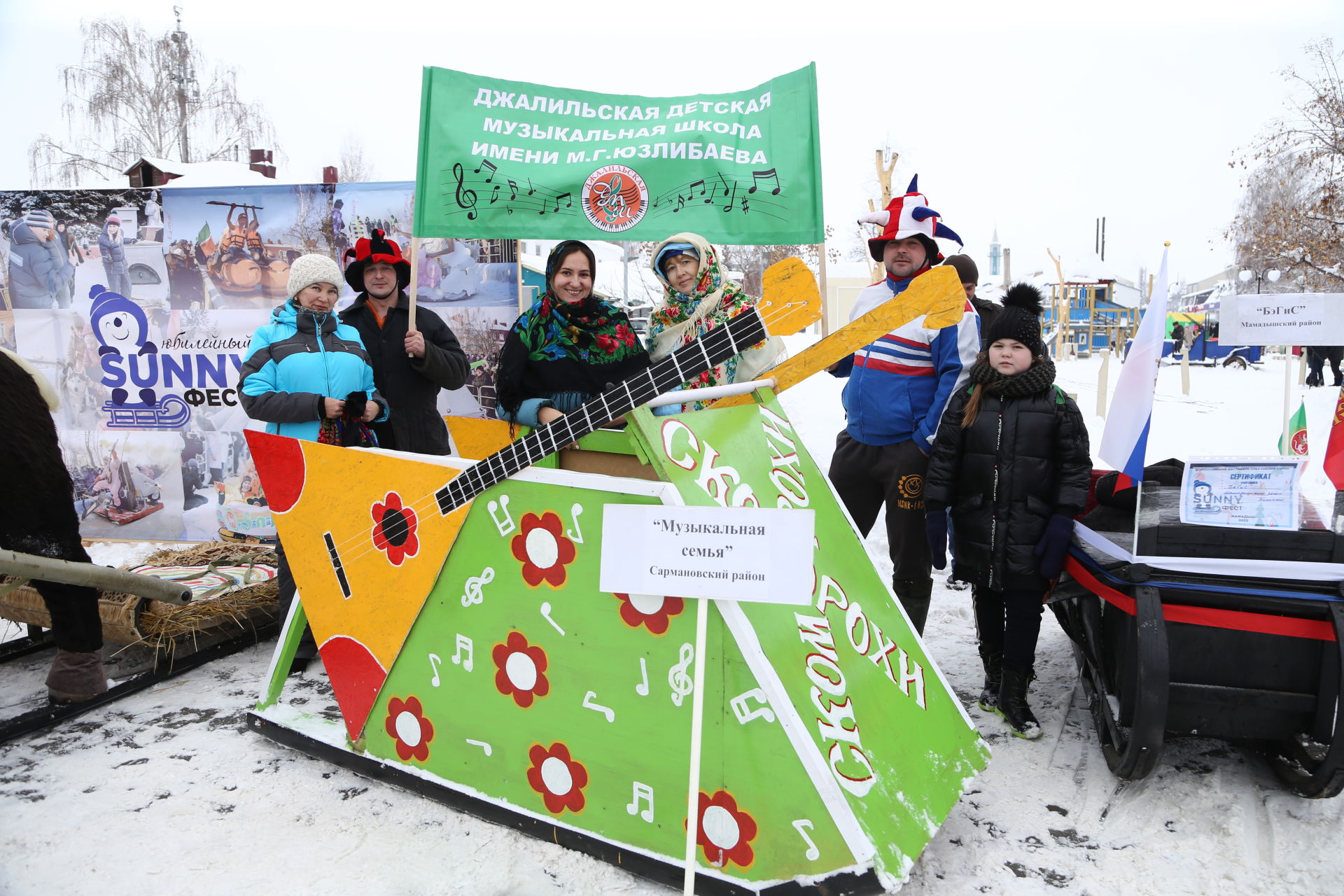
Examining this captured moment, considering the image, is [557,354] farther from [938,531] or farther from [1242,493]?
[1242,493]

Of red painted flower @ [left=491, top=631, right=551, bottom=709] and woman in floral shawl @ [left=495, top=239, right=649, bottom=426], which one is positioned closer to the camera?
red painted flower @ [left=491, top=631, right=551, bottom=709]

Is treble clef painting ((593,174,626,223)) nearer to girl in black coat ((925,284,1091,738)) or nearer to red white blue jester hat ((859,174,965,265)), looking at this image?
red white blue jester hat ((859,174,965,265))

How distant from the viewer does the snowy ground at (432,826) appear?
2.17m

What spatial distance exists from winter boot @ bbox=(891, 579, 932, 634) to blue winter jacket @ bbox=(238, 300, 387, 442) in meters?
2.34

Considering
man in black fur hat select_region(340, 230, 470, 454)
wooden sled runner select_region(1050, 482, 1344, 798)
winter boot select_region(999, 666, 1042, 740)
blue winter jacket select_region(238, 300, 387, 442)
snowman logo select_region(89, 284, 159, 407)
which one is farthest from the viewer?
snowman logo select_region(89, 284, 159, 407)

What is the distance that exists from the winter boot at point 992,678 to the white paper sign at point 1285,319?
9.80 feet

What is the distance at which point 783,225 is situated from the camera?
9.51 feet

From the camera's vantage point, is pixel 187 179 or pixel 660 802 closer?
pixel 660 802

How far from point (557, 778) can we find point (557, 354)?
142cm

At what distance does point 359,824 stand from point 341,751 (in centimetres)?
38

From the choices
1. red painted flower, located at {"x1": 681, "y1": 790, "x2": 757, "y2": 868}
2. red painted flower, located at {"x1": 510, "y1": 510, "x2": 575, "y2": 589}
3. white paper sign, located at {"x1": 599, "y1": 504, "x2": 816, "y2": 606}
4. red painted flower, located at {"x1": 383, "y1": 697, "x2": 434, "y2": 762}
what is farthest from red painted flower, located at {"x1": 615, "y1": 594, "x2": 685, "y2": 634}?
red painted flower, located at {"x1": 383, "y1": 697, "x2": 434, "y2": 762}

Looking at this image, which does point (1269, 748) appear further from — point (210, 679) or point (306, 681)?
point (210, 679)

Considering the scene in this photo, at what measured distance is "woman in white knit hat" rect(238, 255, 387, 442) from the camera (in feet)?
10.7

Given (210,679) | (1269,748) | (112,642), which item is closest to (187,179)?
(112,642)
